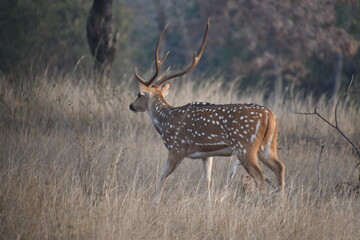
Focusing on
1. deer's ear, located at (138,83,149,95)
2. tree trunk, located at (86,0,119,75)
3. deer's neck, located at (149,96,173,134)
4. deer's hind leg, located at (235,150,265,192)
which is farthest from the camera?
tree trunk, located at (86,0,119,75)

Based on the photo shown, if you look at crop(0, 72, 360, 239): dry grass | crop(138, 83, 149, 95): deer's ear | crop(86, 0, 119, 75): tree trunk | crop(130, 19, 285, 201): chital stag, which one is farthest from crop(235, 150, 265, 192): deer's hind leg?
crop(86, 0, 119, 75): tree trunk

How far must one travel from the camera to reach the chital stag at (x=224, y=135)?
6.18 meters

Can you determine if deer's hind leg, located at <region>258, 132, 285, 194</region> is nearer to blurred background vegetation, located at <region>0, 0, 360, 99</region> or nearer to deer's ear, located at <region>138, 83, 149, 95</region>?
deer's ear, located at <region>138, 83, 149, 95</region>

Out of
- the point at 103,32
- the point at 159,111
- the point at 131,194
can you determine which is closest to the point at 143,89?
the point at 159,111

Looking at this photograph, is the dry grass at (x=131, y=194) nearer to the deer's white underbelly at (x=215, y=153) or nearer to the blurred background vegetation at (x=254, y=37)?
the deer's white underbelly at (x=215, y=153)

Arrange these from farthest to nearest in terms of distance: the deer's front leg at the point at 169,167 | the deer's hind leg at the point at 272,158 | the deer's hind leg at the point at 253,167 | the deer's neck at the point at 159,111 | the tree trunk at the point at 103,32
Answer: the tree trunk at the point at 103,32
the deer's neck at the point at 159,111
the deer's front leg at the point at 169,167
the deer's hind leg at the point at 272,158
the deer's hind leg at the point at 253,167

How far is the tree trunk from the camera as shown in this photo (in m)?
11.0

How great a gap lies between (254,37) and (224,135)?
11.3 metres

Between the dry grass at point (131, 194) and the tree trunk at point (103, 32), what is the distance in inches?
89.4

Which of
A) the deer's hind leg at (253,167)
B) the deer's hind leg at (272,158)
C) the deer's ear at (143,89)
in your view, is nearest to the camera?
the deer's hind leg at (253,167)

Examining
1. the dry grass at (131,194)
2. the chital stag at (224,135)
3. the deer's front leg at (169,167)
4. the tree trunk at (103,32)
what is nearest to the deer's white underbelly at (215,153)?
the chital stag at (224,135)

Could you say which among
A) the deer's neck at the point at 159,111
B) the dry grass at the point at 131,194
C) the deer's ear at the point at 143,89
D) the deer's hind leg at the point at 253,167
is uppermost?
the deer's ear at the point at 143,89

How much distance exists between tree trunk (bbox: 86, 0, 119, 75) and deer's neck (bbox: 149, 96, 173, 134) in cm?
362

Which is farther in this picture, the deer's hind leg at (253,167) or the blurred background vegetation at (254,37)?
the blurred background vegetation at (254,37)
